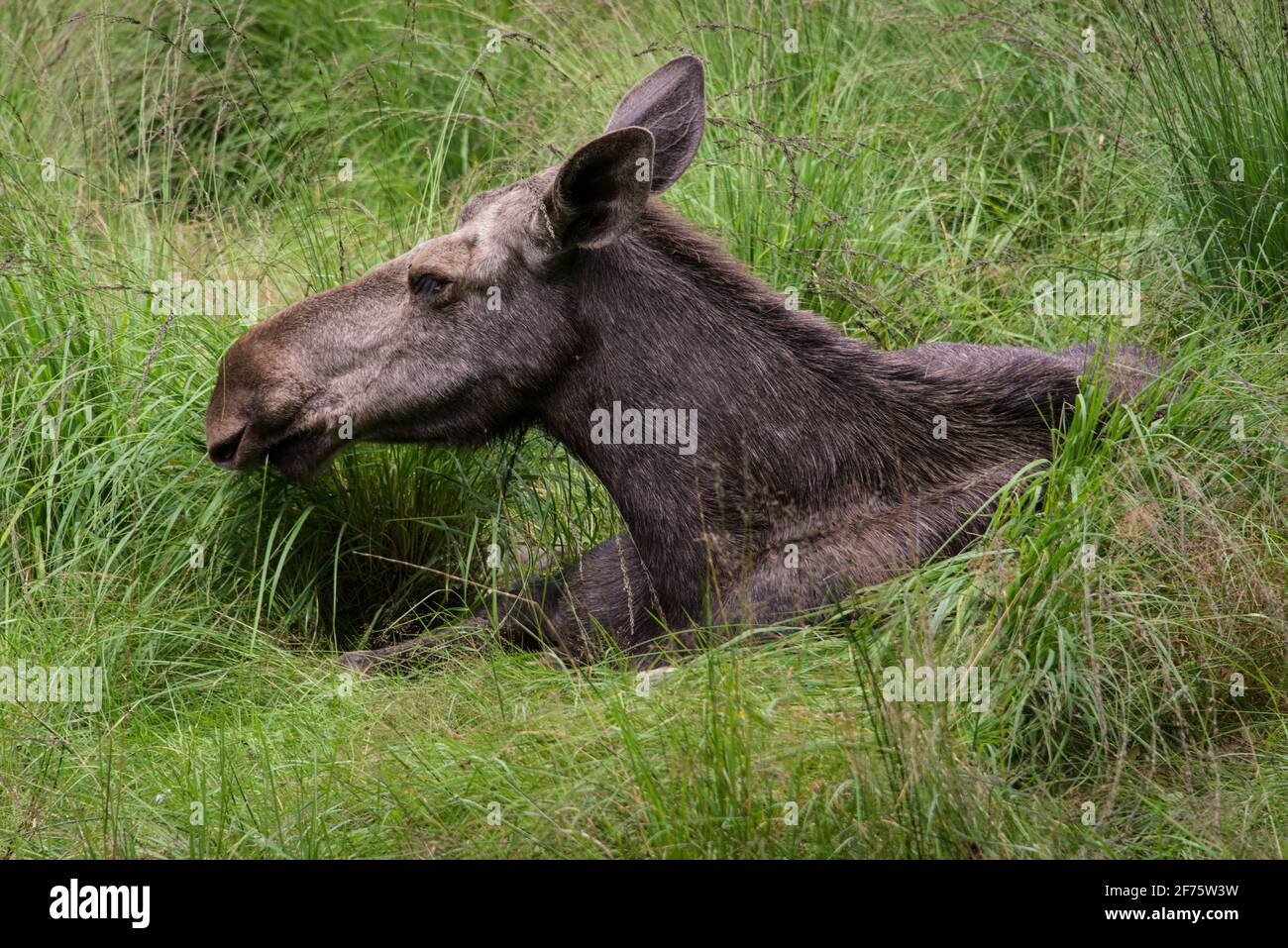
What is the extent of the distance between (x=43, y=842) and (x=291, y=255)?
313 centimetres

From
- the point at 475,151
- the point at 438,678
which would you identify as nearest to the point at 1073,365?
the point at 438,678

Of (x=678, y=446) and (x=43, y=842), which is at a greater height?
(x=678, y=446)

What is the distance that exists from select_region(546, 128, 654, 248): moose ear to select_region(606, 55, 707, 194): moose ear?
0.41 m

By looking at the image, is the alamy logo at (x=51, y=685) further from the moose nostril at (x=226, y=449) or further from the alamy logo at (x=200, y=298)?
the alamy logo at (x=200, y=298)

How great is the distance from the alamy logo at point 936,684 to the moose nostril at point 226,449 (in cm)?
236

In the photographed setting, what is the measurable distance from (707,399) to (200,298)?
2224 millimetres

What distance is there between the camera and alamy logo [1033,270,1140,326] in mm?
6098

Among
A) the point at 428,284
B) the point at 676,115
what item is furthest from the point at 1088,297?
the point at 428,284

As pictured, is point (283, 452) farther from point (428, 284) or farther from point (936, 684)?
point (936, 684)

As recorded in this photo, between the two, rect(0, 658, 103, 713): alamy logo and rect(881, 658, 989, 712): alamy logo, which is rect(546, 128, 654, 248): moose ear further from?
rect(0, 658, 103, 713): alamy logo

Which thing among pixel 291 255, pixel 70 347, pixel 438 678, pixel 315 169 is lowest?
pixel 438 678

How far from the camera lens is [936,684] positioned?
397cm

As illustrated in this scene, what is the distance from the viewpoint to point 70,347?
629cm
